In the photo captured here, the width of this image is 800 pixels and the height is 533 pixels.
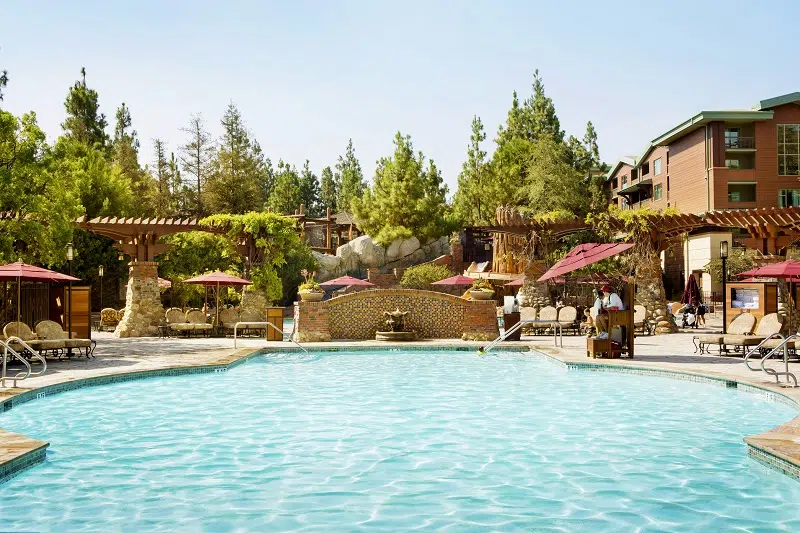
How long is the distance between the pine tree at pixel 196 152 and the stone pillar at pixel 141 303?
102ft

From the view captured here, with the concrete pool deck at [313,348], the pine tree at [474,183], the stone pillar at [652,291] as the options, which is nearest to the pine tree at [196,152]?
the pine tree at [474,183]

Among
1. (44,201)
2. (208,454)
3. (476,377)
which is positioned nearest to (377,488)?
(208,454)

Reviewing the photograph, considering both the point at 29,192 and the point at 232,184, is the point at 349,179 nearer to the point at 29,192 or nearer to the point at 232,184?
the point at 232,184

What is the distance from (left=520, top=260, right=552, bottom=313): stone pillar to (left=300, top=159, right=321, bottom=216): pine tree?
5882 cm

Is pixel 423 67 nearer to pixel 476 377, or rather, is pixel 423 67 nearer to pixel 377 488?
pixel 476 377

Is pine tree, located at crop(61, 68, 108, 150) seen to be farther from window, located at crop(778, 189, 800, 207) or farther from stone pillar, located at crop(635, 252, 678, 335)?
window, located at crop(778, 189, 800, 207)

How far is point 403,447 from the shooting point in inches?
314

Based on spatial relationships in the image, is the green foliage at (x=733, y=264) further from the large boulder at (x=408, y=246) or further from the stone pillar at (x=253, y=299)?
the stone pillar at (x=253, y=299)

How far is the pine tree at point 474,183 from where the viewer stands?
162 ft

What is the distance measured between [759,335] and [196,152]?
1786 inches

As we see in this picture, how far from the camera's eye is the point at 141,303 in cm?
2230

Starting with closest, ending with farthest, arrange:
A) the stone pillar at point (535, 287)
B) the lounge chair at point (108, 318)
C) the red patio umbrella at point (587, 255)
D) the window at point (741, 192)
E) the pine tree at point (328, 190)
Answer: the red patio umbrella at point (587, 255) → the lounge chair at point (108, 318) → the stone pillar at point (535, 287) → the window at point (741, 192) → the pine tree at point (328, 190)

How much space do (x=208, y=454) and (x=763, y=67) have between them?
20.6 metres

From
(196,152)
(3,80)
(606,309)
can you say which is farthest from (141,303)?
(196,152)
